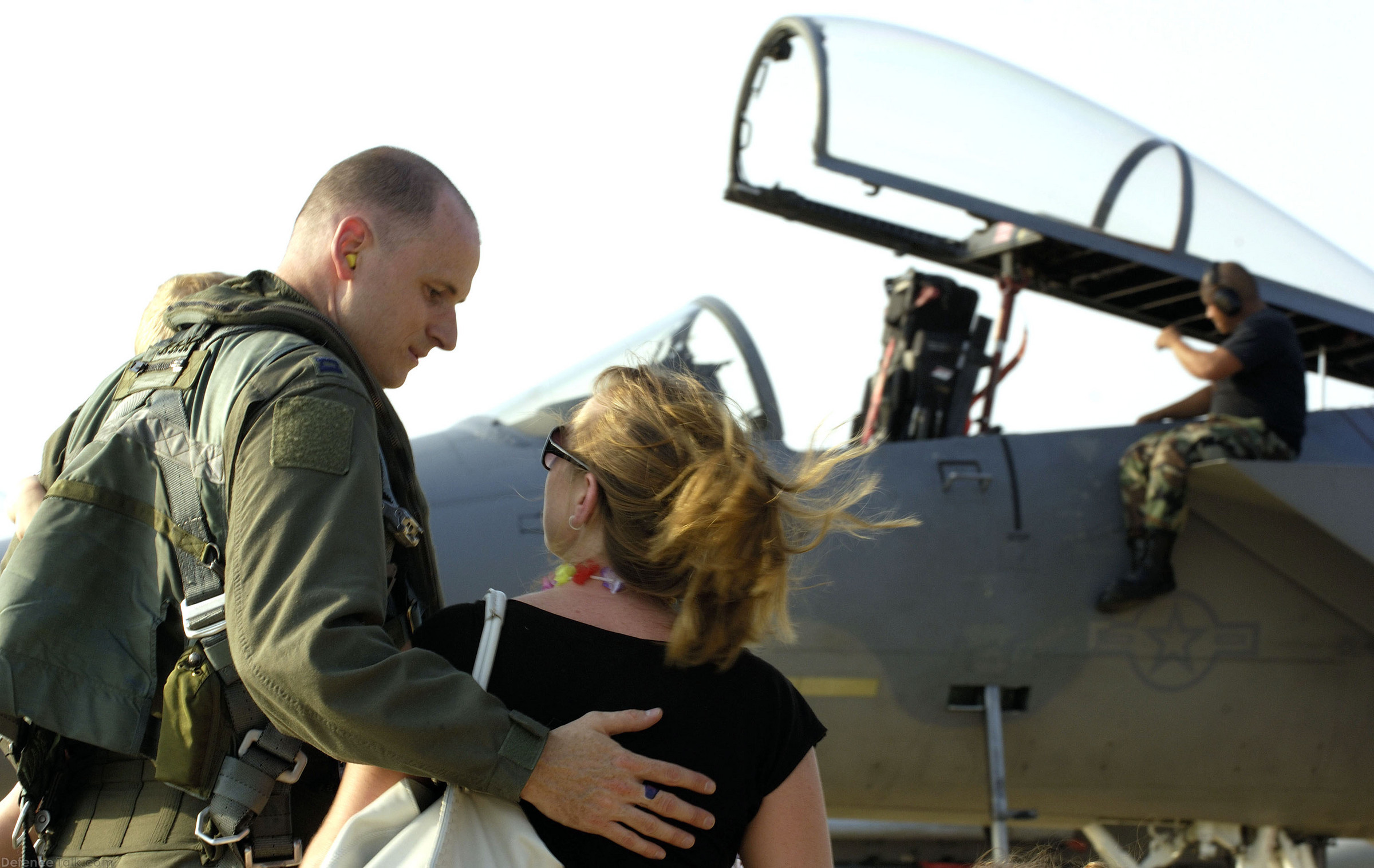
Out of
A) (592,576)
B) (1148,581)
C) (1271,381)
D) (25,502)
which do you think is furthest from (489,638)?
(1271,381)

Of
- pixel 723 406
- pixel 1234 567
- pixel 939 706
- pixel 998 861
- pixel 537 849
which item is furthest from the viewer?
pixel 1234 567

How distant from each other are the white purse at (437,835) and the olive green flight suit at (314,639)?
49mm

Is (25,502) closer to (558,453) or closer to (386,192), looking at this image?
(386,192)

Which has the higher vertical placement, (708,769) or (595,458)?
(595,458)

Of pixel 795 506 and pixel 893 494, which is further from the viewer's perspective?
pixel 893 494

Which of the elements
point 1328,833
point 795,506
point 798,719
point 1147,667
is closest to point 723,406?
point 795,506

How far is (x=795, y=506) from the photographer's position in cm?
177

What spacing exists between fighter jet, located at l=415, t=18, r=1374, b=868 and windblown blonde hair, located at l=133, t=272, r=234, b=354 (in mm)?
1430

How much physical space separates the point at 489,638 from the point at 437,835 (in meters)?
0.28

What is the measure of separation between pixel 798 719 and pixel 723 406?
51 cm

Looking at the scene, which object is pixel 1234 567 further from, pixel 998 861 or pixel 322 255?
pixel 322 255

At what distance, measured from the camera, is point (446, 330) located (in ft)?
6.47

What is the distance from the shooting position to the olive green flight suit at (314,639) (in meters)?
1.40

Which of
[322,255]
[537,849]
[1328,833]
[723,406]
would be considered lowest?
[1328,833]
